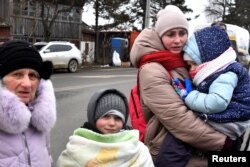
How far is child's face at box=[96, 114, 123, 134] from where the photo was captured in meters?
2.60

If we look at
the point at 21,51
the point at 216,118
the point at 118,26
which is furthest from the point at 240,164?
the point at 118,26

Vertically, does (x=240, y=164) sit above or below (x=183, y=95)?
below

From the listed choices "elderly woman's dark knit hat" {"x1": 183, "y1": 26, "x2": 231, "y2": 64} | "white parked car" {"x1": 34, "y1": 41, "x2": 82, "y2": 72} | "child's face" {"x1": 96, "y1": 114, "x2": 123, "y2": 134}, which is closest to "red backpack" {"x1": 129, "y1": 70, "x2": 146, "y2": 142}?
"child's face" {"x1": 96, "y1": 114, "x2": 123, "y2": 134}

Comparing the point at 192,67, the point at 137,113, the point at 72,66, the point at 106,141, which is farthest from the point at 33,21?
the point at 106,141

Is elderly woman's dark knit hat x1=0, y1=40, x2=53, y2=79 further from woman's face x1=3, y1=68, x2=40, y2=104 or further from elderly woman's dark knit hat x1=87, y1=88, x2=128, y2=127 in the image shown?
elderly woman's dark knit hat x1=87, y1=88, x2=128, y2=127

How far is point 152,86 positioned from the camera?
8.84 ft

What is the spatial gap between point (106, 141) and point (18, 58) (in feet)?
2.11

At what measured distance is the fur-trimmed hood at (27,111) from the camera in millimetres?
2201

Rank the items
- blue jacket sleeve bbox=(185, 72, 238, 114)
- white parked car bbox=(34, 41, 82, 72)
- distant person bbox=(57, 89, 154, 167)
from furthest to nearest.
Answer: white parked car bbox=(34, 41, 82, 72) < blue jacket sleeve bbox=(185, 72, 238, 114) < distant person bbox=(57, 89, 154, 167)

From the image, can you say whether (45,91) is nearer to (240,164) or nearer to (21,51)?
(21,51)

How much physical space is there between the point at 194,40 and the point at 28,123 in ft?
3.60

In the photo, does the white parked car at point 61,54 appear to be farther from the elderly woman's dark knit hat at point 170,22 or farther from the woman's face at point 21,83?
the woman's face at point 21,83

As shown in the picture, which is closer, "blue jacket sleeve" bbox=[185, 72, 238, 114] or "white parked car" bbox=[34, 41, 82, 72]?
"blue jacket sleeve" bbox=[185, 72, 238, 114]

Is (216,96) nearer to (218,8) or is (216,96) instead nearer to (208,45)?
(208,45)
